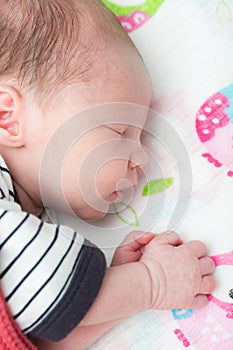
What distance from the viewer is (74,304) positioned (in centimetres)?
82

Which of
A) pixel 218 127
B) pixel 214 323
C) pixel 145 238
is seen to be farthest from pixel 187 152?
pixel 214 323

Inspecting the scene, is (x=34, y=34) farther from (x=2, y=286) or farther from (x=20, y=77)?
(x=2, y=286)

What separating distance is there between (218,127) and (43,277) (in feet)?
1.35

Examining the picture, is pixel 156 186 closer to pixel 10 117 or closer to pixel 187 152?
pixel 187 152

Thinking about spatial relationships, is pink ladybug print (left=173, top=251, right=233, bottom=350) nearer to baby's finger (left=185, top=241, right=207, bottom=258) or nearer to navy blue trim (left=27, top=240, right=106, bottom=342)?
baby's finger (left=185, top=241, right=207, bottom=258)

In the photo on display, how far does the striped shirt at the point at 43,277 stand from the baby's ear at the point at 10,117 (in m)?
0.13

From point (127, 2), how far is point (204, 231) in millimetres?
460

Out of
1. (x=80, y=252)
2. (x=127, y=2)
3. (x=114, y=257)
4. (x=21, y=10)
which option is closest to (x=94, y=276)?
(x=80, y=252)

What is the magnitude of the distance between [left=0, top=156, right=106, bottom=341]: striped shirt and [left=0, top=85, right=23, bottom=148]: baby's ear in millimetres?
132

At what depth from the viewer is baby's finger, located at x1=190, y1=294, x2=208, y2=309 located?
0.92 metres

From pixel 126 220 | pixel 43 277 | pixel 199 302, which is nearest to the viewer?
pixel 43 277

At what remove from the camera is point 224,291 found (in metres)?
0.93

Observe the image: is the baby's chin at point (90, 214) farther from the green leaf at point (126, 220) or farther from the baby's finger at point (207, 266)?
the baby's finger at point (207, 266)

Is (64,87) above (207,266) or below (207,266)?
above
